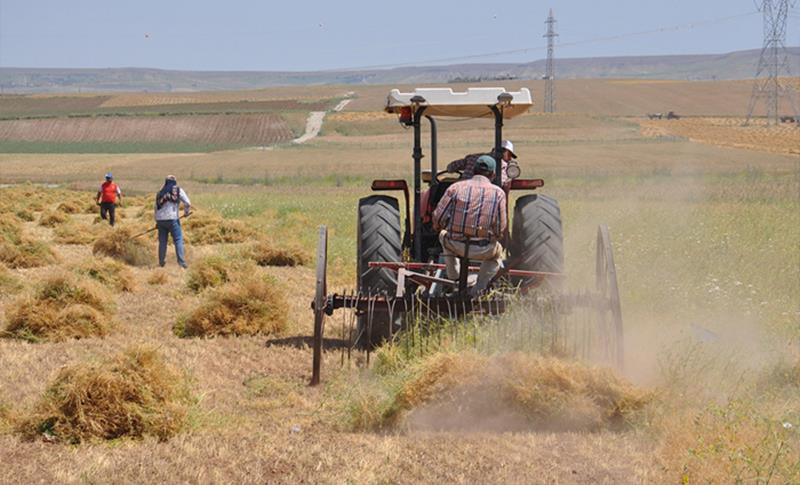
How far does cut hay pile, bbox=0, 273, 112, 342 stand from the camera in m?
9.77

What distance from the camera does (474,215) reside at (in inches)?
307

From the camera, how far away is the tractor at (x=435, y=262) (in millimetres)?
7930

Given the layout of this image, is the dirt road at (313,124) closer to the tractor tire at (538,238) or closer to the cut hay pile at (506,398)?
the tractor tire at (538,238)

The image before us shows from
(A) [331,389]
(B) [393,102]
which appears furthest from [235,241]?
(A) [331,389]

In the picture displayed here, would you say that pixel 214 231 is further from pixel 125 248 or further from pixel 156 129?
pixel 156 129

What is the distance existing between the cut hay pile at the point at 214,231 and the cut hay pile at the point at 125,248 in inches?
115

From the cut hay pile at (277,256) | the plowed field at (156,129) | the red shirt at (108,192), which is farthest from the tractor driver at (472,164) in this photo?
the plowed field at (156,129)

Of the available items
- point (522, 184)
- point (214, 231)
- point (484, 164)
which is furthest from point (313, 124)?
point (484, 164)

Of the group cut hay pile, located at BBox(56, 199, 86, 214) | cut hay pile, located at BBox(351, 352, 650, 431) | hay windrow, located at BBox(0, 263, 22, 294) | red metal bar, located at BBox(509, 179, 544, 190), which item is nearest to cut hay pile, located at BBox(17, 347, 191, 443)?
cut hay pile, located at BBox(351, 352, 650, 431)

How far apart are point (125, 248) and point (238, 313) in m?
6.85

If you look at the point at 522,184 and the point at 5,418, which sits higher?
the point at 522,184

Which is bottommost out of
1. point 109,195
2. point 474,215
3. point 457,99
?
point 109,195

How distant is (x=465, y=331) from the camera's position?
7625mm

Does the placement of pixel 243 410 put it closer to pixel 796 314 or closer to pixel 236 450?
pixel 236 450
